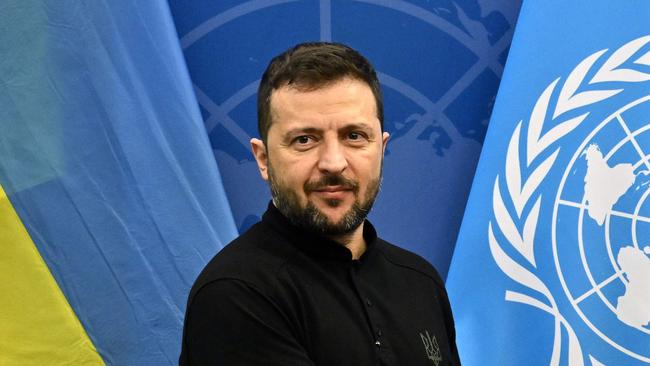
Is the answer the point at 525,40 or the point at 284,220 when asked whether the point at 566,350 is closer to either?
the point at 525,40

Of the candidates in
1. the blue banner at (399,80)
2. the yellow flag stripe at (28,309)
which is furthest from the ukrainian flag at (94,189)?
the blue banner at (399,80)

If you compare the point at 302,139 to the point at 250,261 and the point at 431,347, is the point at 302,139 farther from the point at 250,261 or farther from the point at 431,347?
the point at 431,347

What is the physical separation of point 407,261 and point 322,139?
1.18 feet

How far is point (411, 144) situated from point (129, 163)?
980 mm

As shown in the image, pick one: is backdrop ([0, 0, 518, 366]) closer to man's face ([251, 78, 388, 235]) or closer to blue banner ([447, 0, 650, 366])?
blue banner ([447, 0, 650, 366])

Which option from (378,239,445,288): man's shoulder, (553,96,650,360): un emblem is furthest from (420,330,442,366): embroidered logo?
(553,96,650,360): un emblem

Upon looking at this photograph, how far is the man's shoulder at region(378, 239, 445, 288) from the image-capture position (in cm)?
159

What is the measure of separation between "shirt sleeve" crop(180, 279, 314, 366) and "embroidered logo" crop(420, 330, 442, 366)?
26cm

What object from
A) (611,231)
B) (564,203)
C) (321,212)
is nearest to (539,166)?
(564,203)

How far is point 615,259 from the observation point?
2.30 m

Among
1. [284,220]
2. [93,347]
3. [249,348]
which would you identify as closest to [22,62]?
[93,347]

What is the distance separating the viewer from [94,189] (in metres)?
2.23

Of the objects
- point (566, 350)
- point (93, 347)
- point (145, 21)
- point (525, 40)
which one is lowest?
point (566, 350)

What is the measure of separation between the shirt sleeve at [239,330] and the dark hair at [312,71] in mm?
307
